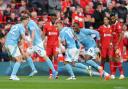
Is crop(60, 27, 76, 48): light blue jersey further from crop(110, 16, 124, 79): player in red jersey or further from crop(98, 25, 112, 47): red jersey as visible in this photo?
crop(98, 25, 112, 47): red jersey

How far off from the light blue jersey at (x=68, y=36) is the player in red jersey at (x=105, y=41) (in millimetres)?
2432

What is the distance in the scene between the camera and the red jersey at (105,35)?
23422 mm

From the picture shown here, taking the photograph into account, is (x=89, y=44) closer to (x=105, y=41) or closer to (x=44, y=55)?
(x=105, y=41)

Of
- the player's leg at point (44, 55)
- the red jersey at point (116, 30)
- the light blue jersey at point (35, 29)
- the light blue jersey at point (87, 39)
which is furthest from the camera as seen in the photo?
the red jersey at point (116, 30)

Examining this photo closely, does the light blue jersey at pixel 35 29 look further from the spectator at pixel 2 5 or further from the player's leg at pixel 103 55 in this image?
the spectator at pixel 2 5

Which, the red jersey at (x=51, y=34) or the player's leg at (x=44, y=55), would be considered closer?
the player's leg at (x=44, y=55)

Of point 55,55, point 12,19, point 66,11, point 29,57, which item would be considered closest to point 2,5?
point 12,19

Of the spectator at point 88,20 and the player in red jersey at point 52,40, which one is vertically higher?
the spectator at point 88,20

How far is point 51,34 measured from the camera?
23.5 m

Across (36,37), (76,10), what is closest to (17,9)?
(76,10)

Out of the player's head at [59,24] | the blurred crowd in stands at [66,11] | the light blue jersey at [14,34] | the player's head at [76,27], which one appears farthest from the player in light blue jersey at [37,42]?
the blurred crowd in stands at [66,11]

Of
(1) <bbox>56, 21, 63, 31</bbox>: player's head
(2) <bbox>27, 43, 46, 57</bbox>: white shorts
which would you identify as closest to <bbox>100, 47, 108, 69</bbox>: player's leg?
(1) <bbox>56, 21, 63, 31</bbox>: player's head

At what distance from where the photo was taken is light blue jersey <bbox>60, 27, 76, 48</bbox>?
20922 mm

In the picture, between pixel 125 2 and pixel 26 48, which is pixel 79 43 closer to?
pixel 26 48
